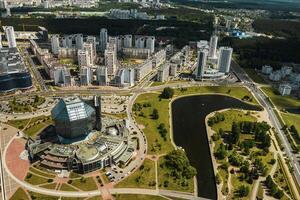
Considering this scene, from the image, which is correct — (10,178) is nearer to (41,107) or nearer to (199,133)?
(41,107)

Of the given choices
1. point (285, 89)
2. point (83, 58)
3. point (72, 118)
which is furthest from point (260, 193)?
point (83, 58)

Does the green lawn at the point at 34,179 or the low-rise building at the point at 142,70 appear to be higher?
the low-rise building at the point at 142,70

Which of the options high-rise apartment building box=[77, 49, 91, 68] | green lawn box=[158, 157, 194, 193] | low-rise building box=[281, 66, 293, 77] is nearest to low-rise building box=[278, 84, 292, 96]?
low-rise building box=[281, 66, 293, 77]

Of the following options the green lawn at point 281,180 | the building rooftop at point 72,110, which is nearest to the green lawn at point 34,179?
the building rooftop at point 72,110

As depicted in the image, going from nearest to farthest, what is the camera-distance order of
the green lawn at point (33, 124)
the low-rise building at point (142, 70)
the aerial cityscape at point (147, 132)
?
the aerial cityscape at point (147, 132), the green lawn at point (33, 124), the low-rise building at point (142, 70)

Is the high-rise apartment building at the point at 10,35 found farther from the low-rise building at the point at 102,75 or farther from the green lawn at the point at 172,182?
the green lawn at the point at 172,182

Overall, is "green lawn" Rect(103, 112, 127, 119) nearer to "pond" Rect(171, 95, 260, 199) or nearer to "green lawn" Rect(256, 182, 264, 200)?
"pond" Rect(171, 95, 260, 199)

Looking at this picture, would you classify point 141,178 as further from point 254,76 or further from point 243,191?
point 254,76

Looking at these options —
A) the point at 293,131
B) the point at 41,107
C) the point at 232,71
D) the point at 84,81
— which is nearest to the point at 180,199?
the point at 293,131
